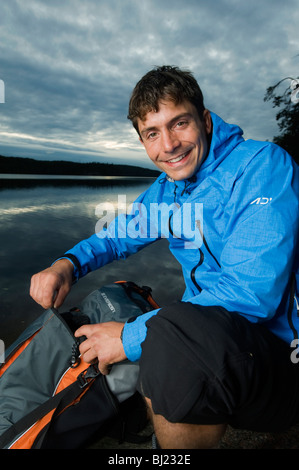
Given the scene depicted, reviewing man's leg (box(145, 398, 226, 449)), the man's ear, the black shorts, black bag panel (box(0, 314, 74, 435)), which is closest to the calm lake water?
black bag panel (box(0, 314, 74, 435))

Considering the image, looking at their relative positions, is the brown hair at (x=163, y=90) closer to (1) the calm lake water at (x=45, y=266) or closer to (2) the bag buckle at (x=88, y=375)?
(2) the bag buckle at (x=88, y=375)

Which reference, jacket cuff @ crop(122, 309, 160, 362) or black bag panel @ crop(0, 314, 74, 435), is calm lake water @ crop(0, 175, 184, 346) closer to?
black bag panel @ crop(0, 314, 74, 435)

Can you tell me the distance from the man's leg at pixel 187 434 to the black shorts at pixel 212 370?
1.8 inches

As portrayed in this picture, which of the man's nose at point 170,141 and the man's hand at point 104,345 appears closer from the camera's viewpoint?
the man's hand at point 104,345

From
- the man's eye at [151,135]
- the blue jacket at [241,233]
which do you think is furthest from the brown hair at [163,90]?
the blue jacket at [241,233]

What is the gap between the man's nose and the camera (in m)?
1.56

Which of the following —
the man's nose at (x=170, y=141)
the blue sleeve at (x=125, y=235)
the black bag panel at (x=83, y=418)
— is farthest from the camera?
the blue sleeve at (x=125, y=235)

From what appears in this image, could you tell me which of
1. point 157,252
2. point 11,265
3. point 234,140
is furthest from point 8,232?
point 234,140

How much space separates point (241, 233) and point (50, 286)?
1045mm

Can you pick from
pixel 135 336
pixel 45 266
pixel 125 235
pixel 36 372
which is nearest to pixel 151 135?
pixel 125 235

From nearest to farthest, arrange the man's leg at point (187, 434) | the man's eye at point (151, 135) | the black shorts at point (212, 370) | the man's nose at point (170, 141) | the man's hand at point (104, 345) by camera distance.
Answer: the black shorts at point (212, 370), the man's leg at point (187, 434), the man's hand at point (104, 345), the man's nose at point (170, 141), the man's eye at point (151, 135)

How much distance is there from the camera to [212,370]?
0.78m

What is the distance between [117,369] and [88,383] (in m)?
0.17

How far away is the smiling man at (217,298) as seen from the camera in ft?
2.66
